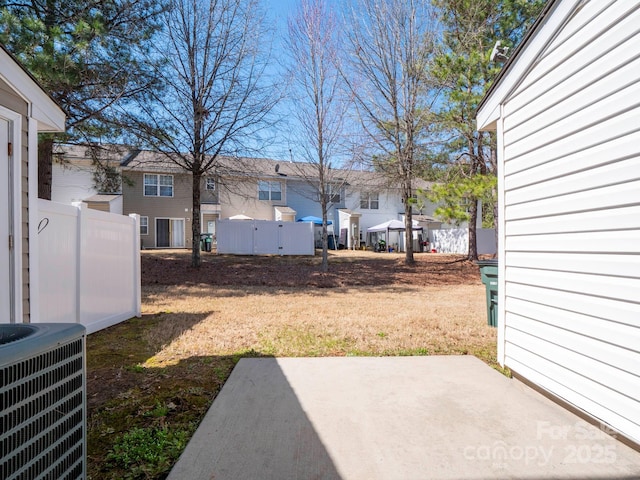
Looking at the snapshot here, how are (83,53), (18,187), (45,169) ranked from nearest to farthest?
(18,187) → (83,53) → (45,169)

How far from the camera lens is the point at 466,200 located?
11.4 meters

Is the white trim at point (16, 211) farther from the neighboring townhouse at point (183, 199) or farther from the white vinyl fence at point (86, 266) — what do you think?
the neighboring townhouse at point (183, 199)

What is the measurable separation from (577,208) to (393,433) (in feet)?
6.76

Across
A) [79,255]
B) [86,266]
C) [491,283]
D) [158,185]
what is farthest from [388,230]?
[79,255]

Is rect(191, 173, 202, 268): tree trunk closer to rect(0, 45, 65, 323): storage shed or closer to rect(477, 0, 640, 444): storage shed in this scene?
rect(0, 45, 65, 323): storage shed

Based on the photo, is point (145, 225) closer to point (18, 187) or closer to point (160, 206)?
point (160, 206)

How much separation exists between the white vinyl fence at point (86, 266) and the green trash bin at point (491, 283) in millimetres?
5339

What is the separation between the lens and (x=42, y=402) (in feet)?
4.38

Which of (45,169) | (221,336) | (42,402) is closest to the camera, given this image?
(42,402)

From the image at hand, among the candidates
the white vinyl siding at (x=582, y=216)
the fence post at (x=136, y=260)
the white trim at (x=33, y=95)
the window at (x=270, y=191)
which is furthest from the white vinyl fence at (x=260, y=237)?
the white vinyl siding at (x=582, y=216)

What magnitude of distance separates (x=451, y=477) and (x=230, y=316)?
15.8ft

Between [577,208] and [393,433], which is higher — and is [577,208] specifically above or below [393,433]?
above

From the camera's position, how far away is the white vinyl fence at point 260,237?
17891 millimetres

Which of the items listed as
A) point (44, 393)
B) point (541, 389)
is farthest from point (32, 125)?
point (541, 389)
